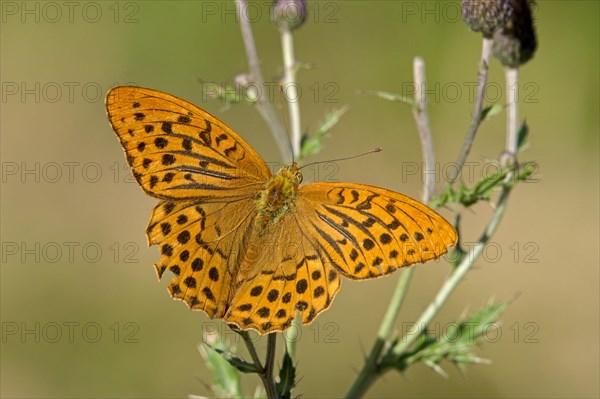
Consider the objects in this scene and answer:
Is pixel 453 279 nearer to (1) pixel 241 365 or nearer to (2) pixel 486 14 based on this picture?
(2) pixel 486 14

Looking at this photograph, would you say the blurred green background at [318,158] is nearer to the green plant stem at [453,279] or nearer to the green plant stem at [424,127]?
the green plant stem at [453,279]

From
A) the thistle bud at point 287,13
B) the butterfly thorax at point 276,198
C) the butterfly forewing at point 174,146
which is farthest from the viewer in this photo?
the thistle bud at point 287,13

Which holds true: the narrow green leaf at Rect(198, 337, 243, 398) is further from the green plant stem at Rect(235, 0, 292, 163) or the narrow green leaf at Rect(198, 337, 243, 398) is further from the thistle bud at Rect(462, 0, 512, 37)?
the thistle bud at Rect(462, 0, 512, 37)

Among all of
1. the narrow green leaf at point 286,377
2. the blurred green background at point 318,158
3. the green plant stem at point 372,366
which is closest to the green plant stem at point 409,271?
the green plant stem at point 372,366

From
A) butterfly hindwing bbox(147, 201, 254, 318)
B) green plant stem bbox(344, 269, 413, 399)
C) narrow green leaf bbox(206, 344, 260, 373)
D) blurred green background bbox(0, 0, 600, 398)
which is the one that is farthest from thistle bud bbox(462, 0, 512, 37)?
blurred green background bbox(0, 0, 600, 398)

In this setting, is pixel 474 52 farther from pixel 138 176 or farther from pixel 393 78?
pixel 138 176
